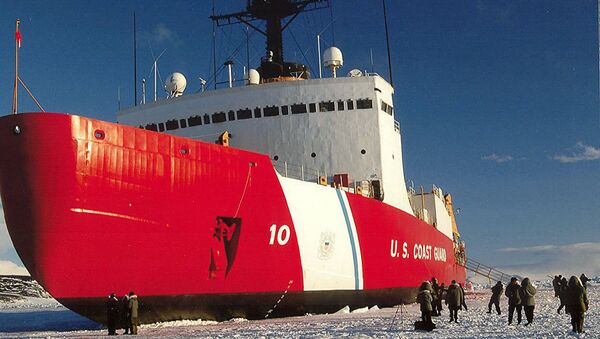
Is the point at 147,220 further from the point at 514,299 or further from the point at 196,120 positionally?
the point at 196,120

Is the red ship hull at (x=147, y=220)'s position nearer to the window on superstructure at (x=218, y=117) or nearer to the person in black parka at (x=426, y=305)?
the person in black parka at (x=426, y=305)

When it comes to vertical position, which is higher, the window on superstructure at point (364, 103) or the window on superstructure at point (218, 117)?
the window on superstructure at point (364, 103)

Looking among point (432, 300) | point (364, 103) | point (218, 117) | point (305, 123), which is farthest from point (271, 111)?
point (432, 300)

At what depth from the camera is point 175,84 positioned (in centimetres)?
2320

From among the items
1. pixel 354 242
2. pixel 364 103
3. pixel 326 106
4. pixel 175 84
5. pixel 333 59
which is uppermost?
pixel 333 59

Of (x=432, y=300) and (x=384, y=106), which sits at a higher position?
(x=384, y=106)

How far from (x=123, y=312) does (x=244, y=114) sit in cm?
1009

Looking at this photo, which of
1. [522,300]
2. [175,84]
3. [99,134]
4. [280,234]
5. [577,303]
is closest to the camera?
[577,303]

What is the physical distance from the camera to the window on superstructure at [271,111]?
20.3 metres

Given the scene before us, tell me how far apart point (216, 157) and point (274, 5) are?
14.6 meters

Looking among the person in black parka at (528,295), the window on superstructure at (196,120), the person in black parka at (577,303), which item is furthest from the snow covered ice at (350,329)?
the window on superstructure at (196,120)

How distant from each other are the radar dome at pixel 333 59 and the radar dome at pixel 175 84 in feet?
18.7

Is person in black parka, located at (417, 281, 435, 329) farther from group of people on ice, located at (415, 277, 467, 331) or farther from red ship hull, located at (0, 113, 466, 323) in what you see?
red ship hull, located at (0, 113, 466, 323)

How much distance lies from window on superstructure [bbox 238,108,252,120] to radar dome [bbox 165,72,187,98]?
4.12m
